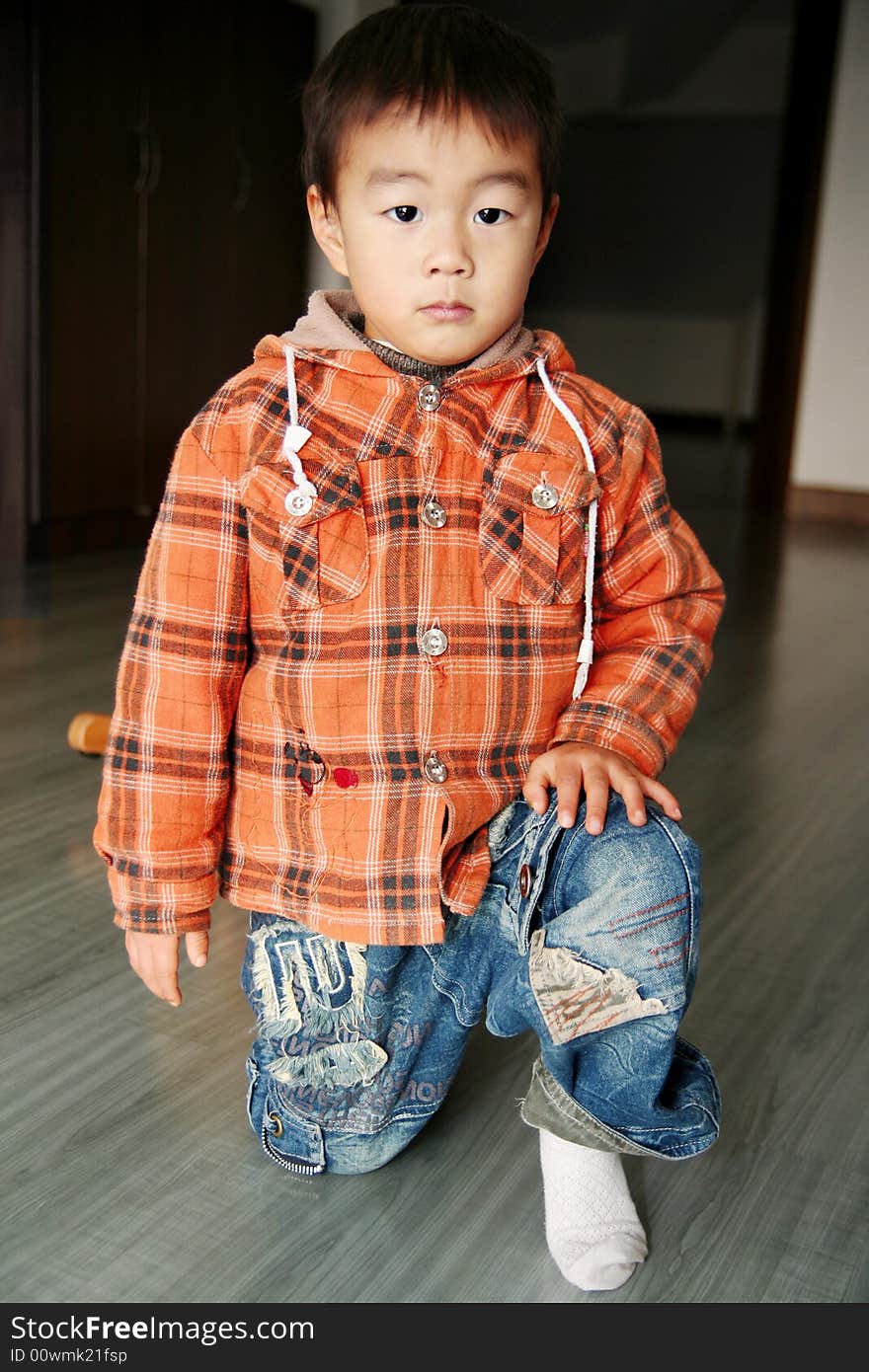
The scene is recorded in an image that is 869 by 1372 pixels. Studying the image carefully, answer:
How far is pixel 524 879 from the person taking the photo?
84 centimetres

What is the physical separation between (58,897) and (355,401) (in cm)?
68

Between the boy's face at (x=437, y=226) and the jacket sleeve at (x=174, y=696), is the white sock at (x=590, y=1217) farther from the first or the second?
the boy's face at (x=437, y=226)

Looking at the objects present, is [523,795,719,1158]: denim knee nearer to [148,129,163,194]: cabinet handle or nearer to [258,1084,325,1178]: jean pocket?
[258,1084,325,1178]: jean pocket

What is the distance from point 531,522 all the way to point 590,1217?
17.0 inches

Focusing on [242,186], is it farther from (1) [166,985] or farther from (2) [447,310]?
(1) [166,985]

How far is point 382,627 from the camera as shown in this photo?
0.84 metres

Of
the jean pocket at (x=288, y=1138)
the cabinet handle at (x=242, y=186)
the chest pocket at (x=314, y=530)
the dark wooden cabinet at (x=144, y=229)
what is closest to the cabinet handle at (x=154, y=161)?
the dark wooden cabinet at (x=144, y=229)

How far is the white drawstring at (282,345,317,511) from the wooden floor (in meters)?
0.45

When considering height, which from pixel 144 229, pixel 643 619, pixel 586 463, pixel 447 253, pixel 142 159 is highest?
pixel 142 159

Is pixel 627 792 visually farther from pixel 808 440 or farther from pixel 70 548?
pixel 808 440

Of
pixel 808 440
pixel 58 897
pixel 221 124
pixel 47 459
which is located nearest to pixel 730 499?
pixel 808 440

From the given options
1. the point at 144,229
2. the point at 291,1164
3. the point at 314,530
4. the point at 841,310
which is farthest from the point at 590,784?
the point at 841,310

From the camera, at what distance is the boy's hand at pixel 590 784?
0.83m

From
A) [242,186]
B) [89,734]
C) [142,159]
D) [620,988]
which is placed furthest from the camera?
[242,186]
